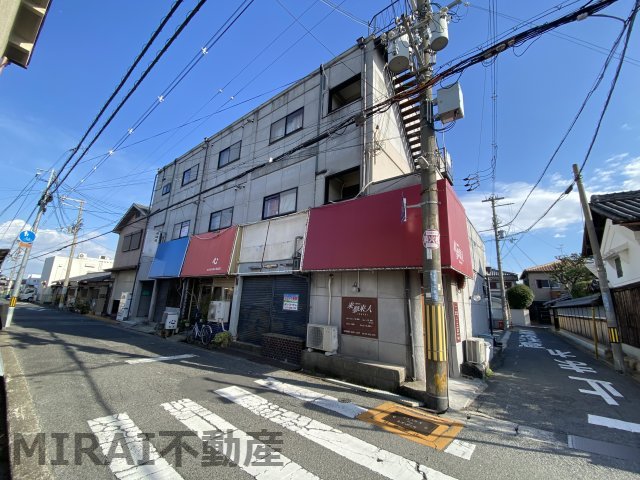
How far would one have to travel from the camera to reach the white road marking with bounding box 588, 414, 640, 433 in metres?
5.28

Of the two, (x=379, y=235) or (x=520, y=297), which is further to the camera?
(x=520, y=297)

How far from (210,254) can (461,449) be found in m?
13.2

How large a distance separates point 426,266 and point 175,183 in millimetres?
20717

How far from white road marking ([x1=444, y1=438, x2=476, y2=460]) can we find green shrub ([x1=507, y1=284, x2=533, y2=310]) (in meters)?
37.6

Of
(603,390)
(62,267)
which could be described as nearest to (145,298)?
(603,390)

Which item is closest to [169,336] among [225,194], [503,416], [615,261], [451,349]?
[225,194]

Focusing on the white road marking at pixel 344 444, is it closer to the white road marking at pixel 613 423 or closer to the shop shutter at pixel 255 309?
the white road marking at pixel 613 423

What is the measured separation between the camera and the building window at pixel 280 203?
12.3 meters

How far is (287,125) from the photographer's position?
44.9ft

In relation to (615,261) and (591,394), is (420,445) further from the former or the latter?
(615,261)

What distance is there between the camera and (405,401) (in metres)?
6.32

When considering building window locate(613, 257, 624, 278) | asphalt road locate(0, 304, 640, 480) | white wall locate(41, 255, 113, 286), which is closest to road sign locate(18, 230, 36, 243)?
asphalt road locate(0, 304, 640, 480)

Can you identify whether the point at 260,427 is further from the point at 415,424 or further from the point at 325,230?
the point at 325,230

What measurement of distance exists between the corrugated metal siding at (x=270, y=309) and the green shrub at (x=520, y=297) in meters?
35.2
